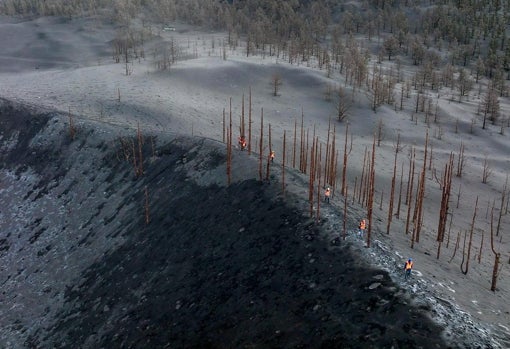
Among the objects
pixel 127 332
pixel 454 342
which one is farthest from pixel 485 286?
pixel 127 332

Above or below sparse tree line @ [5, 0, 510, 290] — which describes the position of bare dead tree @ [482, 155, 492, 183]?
below

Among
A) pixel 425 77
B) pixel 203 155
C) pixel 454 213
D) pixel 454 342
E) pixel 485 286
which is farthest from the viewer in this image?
pixel 425 77

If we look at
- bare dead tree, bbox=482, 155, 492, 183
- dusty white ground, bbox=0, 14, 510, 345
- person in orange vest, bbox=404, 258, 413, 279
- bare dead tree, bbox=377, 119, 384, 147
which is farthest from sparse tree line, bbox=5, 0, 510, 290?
person in orange vest, bbox=404, 258, 413, 279

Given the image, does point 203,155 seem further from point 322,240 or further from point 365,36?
point 365,36

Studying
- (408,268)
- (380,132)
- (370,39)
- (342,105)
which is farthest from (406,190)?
(370,39)

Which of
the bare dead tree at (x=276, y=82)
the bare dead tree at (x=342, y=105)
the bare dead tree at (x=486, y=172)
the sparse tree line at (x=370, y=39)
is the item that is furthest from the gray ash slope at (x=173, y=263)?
the sparse tree line at (x=370, y=39)

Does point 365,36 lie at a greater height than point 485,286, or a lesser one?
greater

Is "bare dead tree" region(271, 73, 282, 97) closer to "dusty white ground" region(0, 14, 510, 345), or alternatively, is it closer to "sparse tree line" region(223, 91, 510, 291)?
"dusty white ground" region(0, 14, 510, 345)
